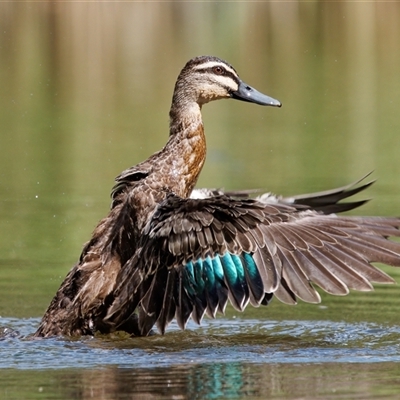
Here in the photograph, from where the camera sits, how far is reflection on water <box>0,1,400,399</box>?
7.80 m

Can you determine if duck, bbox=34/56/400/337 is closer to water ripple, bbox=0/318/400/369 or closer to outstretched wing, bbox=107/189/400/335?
outstretched wing, bbox=107/189/400/335

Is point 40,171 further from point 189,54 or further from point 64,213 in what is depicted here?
point 189,54

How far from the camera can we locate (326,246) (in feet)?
27.7

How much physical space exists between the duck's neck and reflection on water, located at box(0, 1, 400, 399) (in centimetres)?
121

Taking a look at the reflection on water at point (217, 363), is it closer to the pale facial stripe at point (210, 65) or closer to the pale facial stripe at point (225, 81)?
the pale facial stripe at point (225, 81)

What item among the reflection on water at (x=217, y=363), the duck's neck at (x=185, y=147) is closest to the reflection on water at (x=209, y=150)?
the reflection on water at (x=217, y=363)

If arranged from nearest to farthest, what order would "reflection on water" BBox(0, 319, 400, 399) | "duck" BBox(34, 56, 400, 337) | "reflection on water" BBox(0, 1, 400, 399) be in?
"reflection on water" BBox(0, 319, 400, 399) < "reflection on water" BBox(0, 1, 400, 399) < "duck" BBox(34, 56, 400, 337)

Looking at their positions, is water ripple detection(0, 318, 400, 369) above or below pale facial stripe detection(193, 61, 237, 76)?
below

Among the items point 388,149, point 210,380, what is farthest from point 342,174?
point 210,380

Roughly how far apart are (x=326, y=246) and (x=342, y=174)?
7508 mm

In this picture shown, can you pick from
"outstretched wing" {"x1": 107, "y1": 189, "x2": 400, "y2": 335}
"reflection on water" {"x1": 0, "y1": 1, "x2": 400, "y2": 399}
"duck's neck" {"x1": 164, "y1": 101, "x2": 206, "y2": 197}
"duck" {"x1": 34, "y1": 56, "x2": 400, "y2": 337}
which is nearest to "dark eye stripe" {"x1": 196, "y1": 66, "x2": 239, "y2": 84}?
"duck's neck" {"x1": 164, "y1": 101, "x2": 206, "y2": 197}

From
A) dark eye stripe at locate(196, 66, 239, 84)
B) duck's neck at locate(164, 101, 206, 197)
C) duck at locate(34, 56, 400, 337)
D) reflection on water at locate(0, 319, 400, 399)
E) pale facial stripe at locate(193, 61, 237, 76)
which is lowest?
reflection on water at locate(0, 319, 400, 399)

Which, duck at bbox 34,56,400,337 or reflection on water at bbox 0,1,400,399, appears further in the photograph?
duck at bbox 34,56,400,337

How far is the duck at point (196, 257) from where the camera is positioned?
27.3 ft
